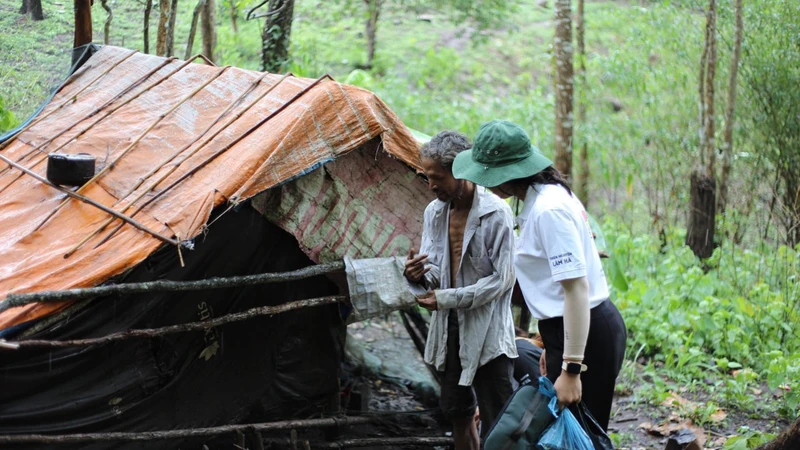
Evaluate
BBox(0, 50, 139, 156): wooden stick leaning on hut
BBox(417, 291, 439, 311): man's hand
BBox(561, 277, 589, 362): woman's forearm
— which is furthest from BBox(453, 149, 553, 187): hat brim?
BBox(0, 50, 139, 156): wooden stick leaning on hut

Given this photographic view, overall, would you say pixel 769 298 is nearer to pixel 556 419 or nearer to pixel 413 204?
pixel 413 204

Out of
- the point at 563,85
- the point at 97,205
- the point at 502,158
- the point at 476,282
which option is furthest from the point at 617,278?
the point at 97,205

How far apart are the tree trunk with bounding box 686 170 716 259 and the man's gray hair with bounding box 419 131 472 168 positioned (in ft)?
19.1

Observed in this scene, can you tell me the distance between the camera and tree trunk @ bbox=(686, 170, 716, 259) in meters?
8.54

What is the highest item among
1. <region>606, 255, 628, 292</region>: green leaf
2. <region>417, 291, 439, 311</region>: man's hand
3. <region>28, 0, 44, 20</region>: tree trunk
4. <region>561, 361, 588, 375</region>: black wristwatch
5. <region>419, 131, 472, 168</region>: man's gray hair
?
<region>28, 0, 44, 20</region>: tree trunk

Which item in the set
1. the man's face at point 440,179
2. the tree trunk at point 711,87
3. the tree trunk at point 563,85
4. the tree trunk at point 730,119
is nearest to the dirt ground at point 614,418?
the man's face at point 440,179

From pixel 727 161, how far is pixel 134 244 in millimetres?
7274

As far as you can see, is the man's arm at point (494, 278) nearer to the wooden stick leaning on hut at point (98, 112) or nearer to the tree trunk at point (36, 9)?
the wooden stick leaning on hut at point (98, 112)

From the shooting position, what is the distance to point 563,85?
321 inches

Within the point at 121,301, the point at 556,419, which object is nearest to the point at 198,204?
the point at 121,301

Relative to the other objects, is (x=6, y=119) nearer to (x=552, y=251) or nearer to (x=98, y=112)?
(x=98, y=112)

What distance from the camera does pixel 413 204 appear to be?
4344 mm

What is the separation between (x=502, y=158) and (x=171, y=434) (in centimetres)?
208

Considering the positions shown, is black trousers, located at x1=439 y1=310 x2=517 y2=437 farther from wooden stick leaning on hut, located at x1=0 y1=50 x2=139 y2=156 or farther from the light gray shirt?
wooden stick leaning on hut, located at x1=0 y1=50 x2=139 y2=156
